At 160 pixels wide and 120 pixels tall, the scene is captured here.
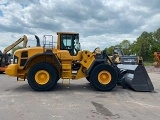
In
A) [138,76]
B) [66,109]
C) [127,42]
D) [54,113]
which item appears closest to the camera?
[54,113]

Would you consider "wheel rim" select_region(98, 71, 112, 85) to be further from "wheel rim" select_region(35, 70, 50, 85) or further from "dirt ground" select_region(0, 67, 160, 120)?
"wheel rim" select_region(35, 70, 50, 85)

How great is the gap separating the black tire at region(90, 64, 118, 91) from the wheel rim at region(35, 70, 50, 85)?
6.31ft

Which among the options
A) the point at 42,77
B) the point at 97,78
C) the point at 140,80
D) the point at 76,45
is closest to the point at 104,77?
the point at 97,78

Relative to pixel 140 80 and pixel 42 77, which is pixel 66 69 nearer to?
pixel 42 77

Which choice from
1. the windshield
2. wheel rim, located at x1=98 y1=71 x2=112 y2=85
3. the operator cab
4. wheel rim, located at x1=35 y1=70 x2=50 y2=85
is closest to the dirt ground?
wheel rim, located at x1=35 y1=70 x2=50 y2=85

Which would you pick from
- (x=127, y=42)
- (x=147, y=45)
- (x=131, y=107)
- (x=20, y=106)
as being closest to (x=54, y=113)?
(x=20, y=106)

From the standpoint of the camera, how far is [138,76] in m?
10.6

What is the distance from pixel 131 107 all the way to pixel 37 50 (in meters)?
5.16

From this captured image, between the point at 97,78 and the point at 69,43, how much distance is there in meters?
2.29

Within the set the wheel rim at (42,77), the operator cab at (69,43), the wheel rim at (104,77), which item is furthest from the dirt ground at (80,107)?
the operator cab at (69,43)

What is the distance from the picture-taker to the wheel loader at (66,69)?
34.4 feet

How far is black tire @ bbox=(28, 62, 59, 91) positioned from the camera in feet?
34.0

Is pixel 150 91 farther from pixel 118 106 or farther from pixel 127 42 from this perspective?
pixel 127 42

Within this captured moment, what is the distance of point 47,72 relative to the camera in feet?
34.5
